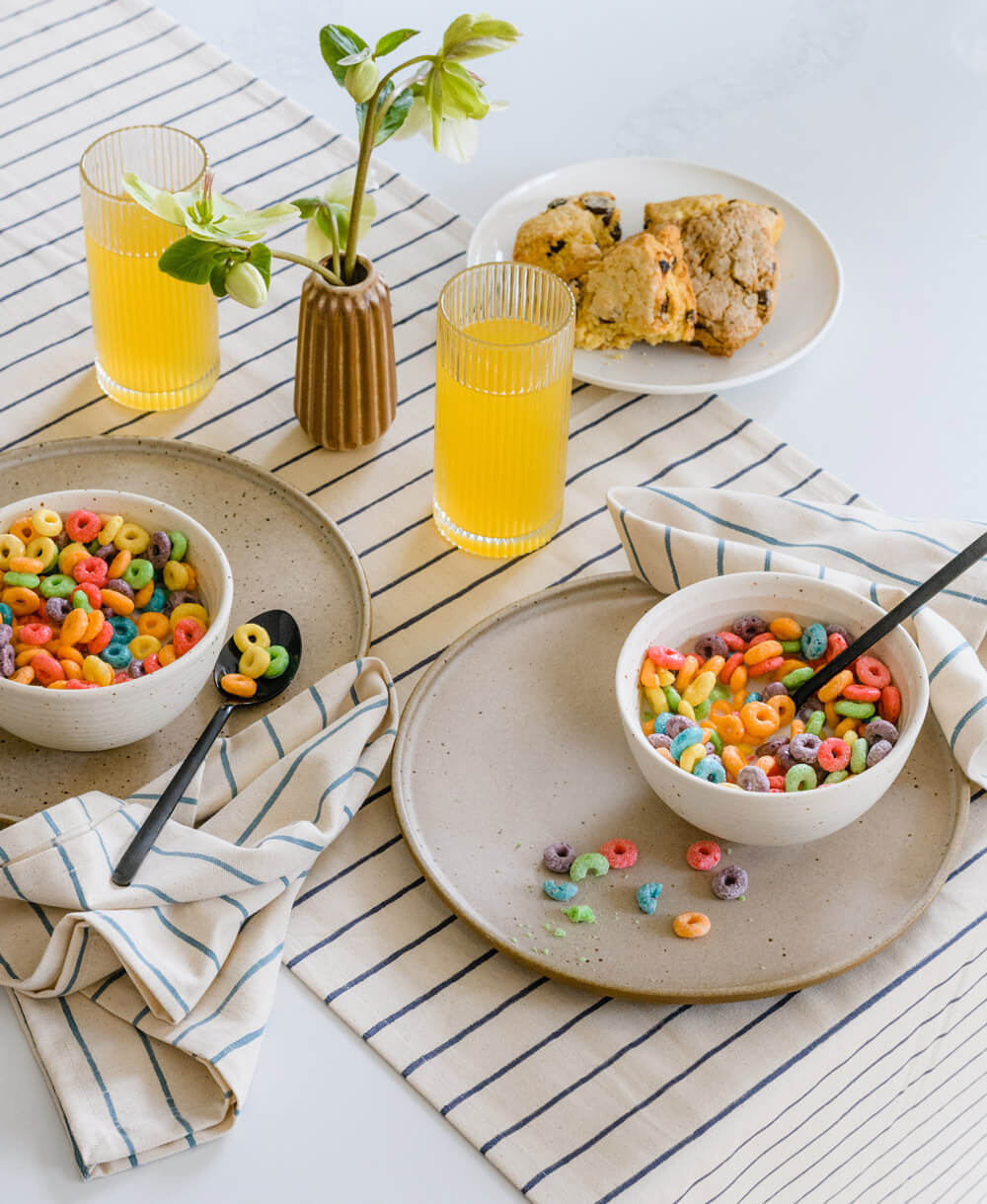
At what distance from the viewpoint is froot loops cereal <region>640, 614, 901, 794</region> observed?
996mm

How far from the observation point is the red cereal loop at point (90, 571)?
1.07 m

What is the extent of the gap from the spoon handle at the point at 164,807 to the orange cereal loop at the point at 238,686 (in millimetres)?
55

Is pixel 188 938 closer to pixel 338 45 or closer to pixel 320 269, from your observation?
pixel 320 269

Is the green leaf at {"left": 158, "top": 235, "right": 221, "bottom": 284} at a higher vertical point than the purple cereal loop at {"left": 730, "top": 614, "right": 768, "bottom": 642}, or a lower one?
higher

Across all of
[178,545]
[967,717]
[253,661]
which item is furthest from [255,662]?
[967,717]

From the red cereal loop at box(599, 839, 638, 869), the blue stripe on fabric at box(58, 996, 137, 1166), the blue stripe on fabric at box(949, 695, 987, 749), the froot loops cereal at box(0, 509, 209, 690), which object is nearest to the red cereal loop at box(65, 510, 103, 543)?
the froot loops cereal at box(0, 509, 209, 690)

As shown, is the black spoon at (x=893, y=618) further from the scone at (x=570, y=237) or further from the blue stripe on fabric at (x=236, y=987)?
the scone at (x=570, y=237)

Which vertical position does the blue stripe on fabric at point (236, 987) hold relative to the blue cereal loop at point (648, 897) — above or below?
below

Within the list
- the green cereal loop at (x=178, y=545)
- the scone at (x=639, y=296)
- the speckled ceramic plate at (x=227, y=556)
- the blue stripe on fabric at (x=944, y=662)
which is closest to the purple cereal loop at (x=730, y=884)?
the blue stripe on fabric at (x=944, y=662)

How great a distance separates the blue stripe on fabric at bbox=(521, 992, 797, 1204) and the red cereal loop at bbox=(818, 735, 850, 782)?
153 millimetres

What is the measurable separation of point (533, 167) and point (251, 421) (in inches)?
23.5

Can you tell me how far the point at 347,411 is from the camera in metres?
1.32

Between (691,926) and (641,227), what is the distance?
0.83m

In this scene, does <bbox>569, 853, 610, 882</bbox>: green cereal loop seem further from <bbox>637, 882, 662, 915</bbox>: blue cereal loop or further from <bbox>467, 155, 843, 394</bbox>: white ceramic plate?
<bbox>467, 155, 843, 394</bbox>: white ceramic plate
